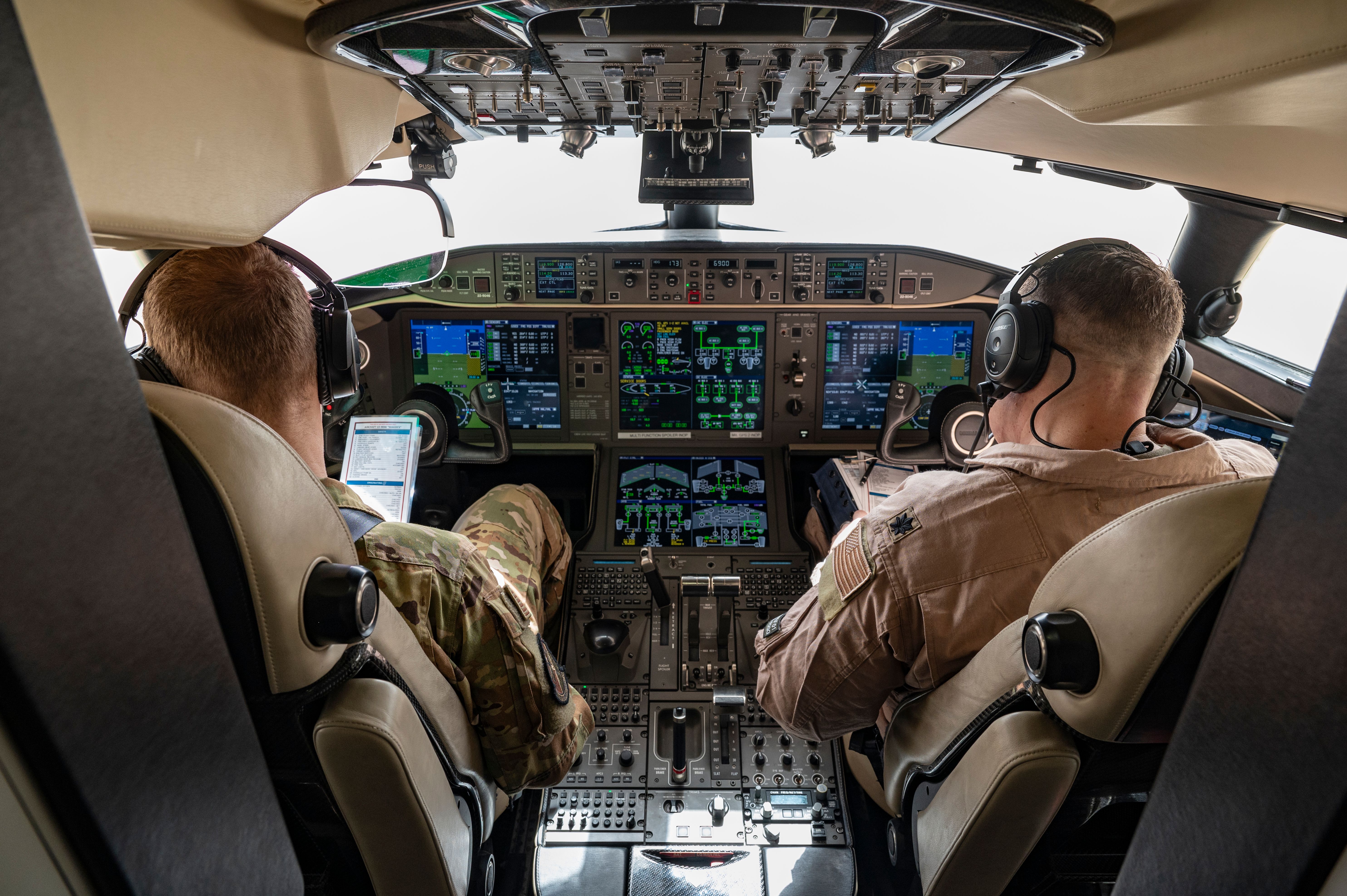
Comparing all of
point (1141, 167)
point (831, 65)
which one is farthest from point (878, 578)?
point (1141, 167)

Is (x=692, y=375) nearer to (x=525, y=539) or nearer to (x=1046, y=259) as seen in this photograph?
Result: (x=525, y=539)

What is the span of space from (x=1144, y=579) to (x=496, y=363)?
2146 millimetres

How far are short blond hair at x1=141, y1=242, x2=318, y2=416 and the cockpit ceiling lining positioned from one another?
1321 millimetres

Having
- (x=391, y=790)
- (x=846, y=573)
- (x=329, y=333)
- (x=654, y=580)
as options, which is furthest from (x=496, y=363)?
(x=391, y=790)

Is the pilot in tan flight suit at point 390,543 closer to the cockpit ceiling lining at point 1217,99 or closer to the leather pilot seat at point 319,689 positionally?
the leather pilot seat at point 319,689

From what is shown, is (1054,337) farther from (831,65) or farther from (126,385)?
(126,385)

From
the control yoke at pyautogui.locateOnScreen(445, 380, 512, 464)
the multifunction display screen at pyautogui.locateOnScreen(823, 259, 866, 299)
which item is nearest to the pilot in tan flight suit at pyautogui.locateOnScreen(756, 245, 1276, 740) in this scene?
the multifunction display screen at pyautogui.locateOnScreen(823, 259, 866, 299)

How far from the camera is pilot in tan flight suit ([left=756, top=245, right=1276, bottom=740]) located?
1052 mm

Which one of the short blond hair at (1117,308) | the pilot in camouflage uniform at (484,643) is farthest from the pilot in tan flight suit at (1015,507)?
the pilot in camouflage uniform at (484,643)

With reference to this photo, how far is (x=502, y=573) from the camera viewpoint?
1693 millimetres

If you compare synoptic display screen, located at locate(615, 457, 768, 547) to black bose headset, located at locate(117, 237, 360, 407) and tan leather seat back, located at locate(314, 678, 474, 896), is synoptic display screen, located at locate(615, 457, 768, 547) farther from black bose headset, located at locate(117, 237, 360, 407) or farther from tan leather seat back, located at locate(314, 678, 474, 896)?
tan leather seat back, located at locate(314, 678, 474, 896)

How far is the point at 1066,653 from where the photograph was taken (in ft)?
2.47

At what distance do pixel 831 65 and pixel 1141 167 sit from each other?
2.82 feet

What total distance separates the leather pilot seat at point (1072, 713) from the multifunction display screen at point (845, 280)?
5.11 feet
